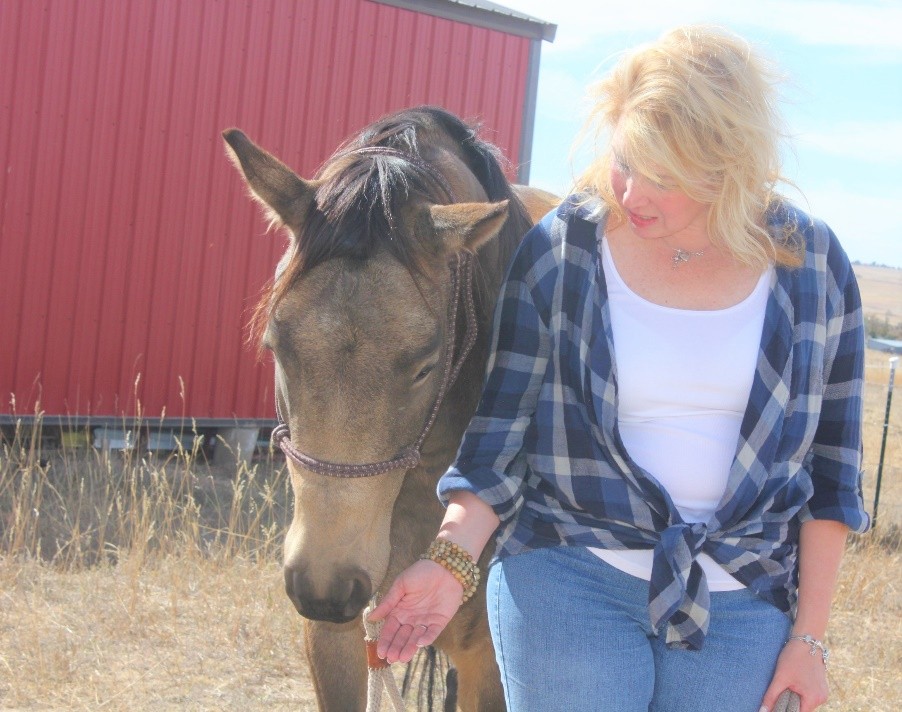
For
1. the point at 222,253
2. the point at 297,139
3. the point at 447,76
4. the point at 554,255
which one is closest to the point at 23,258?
the point at 222,253

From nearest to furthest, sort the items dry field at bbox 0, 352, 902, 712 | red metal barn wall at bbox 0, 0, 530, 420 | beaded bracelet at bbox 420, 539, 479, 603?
1. beaded bracelet at bbox 420, 539, 479, 603
2. dry field at bbox 0, 352, 902, 712
3. red metal barn wall at bbox 0, 0, 530, 420

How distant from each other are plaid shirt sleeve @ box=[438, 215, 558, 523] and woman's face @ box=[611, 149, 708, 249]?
0.20 m

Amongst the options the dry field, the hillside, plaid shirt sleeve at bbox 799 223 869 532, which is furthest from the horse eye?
the hillside

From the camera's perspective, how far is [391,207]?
233 centimetres

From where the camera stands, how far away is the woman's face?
1.85 meters

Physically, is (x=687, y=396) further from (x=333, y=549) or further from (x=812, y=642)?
(x=333, y=549)

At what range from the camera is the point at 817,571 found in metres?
1.88

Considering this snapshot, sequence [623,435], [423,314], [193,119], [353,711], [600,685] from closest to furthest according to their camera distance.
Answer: [600,685], [623,435], [423,314], [353,711], [193,119]

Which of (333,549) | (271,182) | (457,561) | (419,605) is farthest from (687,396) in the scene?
(271,182)

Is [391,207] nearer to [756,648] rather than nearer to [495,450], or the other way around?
[495,450]

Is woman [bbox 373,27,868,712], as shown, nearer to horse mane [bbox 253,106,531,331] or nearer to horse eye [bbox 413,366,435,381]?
horse eye [bbox 413,366,435,381]

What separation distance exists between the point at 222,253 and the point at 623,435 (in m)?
6.28

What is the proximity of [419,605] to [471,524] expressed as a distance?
0.19m

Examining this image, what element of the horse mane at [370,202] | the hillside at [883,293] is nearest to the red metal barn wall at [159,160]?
the horse mane at [370,202]
